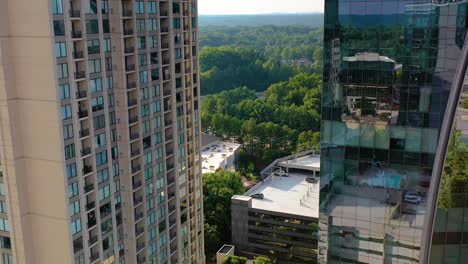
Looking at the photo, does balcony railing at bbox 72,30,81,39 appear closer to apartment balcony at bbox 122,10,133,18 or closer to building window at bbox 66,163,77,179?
apartment balcony at bbox 122,10,133,18

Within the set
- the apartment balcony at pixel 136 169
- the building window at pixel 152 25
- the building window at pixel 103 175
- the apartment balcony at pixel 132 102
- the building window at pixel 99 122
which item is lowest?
the apartment balcony at pixel 136 169

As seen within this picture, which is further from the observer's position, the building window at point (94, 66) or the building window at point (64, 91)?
the building window at point (94, 66)

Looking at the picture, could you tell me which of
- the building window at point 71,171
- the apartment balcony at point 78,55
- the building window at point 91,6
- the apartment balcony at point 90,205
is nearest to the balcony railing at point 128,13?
the building window at point 91,6

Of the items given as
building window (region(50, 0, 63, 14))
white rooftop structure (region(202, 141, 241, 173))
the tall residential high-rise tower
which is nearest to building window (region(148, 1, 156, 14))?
the tall residential high-rise tower

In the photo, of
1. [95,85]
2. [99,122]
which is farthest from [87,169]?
[95,85]

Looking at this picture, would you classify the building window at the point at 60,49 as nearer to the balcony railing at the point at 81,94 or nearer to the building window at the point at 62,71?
the building window at the point at 62,71

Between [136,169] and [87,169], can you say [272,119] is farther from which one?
[87,169]

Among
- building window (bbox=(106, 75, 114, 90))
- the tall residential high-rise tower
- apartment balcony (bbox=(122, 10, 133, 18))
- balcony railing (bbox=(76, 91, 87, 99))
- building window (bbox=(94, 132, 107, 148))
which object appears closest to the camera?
the tall residential high-rise tower
